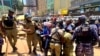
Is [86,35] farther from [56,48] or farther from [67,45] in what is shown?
[67,45]

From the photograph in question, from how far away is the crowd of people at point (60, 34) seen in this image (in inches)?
261

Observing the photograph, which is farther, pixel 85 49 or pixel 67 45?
pixel 67 45

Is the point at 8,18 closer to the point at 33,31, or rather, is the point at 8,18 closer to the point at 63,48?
the point at 33,31

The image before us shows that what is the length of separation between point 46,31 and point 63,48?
0.84 m

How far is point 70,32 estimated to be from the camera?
837 centimetres

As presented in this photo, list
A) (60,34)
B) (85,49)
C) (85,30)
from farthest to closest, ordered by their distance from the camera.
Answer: (60,34), (85,49), (85,30)

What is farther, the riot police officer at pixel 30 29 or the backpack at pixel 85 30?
the riot police officer at pixel 30 29

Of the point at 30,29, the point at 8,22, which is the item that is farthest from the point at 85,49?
the point at 8,22

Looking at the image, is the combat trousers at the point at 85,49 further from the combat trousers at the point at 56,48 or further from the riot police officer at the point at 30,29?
the riot police officer at the point at 30,29

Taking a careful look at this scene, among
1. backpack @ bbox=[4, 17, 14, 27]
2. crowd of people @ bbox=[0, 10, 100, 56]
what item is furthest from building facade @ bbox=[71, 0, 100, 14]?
backpack @ bbox=[4, 17, 14, 27]

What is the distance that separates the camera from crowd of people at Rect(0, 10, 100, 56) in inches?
261

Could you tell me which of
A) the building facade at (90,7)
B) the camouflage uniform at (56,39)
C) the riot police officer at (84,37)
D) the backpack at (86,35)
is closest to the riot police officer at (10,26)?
the camouflage uniform at (56,39)

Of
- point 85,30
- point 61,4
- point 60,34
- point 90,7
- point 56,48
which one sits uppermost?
point 85,30

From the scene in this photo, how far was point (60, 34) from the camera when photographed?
8195 mm
